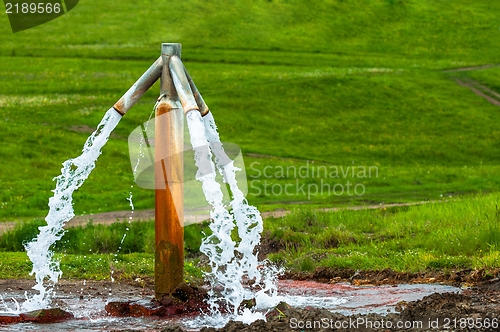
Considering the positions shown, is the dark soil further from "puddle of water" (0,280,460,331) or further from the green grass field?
the green grass field

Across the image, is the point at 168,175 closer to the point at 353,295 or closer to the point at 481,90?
the point at 353,295

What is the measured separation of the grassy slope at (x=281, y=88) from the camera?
26.6m

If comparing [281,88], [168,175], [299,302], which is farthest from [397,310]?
[281,88]

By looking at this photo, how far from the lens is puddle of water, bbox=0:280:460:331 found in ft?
28.4

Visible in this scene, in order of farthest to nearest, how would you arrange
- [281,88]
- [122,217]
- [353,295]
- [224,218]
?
[281,88] → [122,217] → [353,295] → [224,218]

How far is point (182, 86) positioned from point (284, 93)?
33.1 meters

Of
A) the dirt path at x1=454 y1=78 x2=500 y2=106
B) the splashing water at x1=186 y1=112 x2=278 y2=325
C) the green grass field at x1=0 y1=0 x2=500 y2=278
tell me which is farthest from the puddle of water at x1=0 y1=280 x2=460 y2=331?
the dirt path at x1=454 y1=78 x2=500 y2=106

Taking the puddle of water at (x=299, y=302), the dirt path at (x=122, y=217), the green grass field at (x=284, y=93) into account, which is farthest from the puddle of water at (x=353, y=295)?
the dirt path at (x=122, y=217)

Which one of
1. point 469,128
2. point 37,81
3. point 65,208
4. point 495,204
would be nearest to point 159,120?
point 65,208

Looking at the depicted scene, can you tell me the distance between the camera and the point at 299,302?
32.0 ft

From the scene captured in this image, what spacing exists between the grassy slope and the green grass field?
10 centimetres

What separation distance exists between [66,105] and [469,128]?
17467 millimetres

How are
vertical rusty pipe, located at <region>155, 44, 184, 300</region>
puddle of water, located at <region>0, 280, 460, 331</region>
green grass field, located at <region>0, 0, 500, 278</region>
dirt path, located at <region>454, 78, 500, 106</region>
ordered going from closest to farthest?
puddle of water, located at <region>0, 280, 460, 331</region> → vertical rusty pipe, located at <region>155, 44, 184, 300</region> → green grass field, located at <region>0, 0, 500, 278</region> → dirt path, located at <region>454, 78, 500, 106</region>

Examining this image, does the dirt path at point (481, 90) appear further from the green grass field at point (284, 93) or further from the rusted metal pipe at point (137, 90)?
the rusted metal pipe at point (137, 90)
